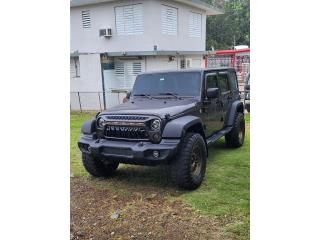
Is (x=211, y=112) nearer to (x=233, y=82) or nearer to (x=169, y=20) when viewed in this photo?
(x=233, y=82)

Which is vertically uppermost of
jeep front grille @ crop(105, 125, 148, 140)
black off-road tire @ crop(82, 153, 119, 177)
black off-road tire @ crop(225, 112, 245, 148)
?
jeep front grille @ crop(105, 125, 148, 140)

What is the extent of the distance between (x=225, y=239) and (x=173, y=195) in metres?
Result: 1.32

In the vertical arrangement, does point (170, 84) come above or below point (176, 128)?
above

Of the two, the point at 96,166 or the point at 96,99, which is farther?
the point at 96,99

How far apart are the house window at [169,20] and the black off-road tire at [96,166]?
397 inches

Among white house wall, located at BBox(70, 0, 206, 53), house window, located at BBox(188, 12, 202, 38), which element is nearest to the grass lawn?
white house wall, located at BBox(70, 0, 206, 53)

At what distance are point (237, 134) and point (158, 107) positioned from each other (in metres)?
2.30

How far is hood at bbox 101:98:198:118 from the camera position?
178 inches

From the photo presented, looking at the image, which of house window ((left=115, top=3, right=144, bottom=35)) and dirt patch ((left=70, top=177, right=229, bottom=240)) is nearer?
dirt patch ((left=70, top=177, right=229, bottom=240))

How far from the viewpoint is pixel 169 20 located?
579 inches

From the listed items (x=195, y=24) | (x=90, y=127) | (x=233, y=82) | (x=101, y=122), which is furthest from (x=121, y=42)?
(x=101, y=122)

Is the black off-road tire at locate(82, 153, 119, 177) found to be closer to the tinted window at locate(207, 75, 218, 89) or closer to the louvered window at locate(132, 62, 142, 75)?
the tinted window at locate(207, 75, 218, 89)
